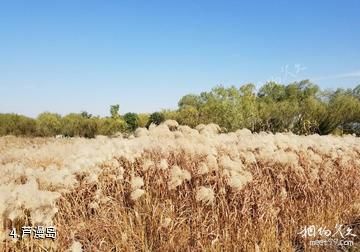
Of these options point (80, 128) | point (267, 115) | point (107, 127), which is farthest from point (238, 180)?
point (80, 128)

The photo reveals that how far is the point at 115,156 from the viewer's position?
4.87 metres

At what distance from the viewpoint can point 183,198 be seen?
13.8 ft

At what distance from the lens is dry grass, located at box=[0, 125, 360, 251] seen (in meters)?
3.78

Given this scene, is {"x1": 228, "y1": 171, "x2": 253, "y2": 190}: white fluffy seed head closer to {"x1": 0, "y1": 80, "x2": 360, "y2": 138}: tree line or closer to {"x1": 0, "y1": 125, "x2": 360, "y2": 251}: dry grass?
{"x1": 0, "y1": 125, "x2": 360, "y2": 251}: dry grass

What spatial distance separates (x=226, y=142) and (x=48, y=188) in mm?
2602

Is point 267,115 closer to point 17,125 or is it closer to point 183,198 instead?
point 17,125

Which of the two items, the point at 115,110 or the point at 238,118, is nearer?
the point at 238,118

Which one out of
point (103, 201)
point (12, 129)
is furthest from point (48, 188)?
point (12, 129)

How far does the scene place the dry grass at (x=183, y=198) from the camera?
378cm

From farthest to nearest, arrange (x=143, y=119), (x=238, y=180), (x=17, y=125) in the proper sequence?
(x=143, y=119)
(x=17, y=125)
(x=238, y=180)

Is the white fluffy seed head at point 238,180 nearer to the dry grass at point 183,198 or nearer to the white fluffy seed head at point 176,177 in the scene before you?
the dry grass at point 183,198

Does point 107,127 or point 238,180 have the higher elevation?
point 107,127

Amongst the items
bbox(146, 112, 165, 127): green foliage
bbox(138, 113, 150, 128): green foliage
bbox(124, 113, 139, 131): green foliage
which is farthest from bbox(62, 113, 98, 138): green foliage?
bbox(124, 113, 139, 131): green foliage

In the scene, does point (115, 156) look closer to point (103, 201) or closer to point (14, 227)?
point (103, 201)
